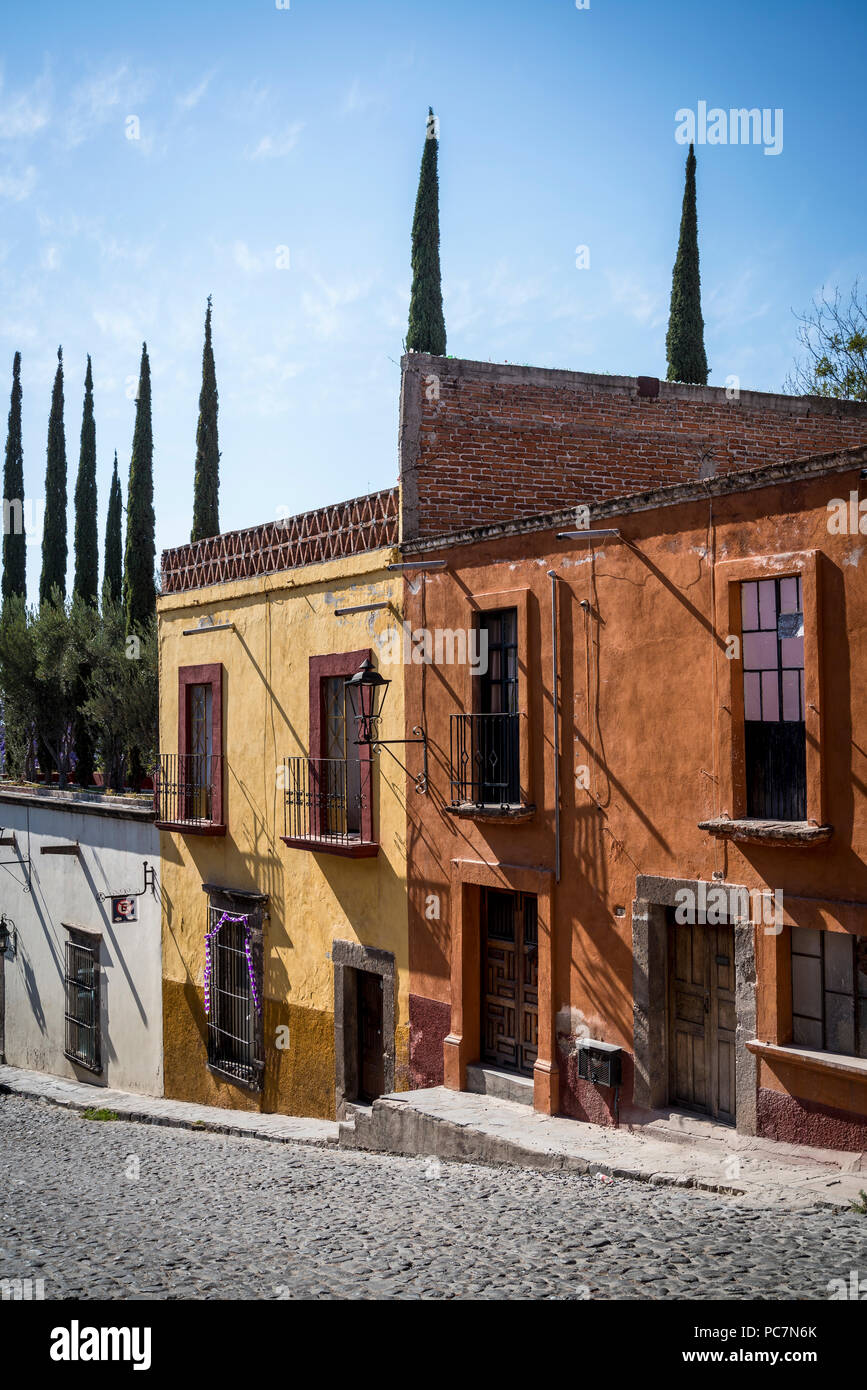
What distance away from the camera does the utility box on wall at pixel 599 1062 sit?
10344mm

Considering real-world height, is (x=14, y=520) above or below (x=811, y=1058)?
above

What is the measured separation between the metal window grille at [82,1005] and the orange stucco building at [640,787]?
8.53 metres

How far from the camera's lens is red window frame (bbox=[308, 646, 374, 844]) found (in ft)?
44.1

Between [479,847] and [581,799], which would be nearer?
[581,799]

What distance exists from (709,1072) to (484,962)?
9.72 feet

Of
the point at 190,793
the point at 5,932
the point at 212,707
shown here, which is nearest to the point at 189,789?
the point at 190,793

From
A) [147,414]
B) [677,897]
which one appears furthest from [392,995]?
[147,414]

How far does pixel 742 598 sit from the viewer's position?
9438 mm

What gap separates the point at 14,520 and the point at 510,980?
3270 cm

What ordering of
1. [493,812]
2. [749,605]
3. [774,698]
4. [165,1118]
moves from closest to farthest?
[774,698] → [749,605] → [493,812] → [165,1118]

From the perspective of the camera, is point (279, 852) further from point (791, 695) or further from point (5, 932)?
point (5, 932)

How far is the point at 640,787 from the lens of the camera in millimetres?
10312

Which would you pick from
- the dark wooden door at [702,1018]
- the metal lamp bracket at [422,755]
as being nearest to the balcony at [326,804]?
the metal lamp bracket at [422,755]
